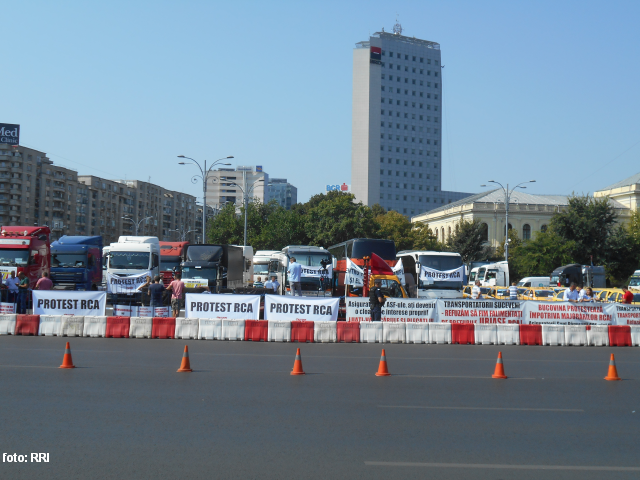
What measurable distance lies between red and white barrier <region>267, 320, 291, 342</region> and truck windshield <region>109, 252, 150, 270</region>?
1590 centimetres

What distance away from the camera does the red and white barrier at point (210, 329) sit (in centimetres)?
1880

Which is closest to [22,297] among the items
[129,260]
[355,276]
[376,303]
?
[129,260]

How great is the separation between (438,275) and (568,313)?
12984mm

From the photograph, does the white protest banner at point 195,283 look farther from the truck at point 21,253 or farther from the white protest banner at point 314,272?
the truck at point 21,253

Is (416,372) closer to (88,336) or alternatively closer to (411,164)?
(88,336)

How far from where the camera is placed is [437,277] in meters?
34.1

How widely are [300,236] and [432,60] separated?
102307 mm

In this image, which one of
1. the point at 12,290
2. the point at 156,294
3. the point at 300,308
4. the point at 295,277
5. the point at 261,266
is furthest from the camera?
the point at 261,266

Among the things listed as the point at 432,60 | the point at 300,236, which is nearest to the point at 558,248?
the point at 300,236

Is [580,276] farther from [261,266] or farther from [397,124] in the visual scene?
[397,124]

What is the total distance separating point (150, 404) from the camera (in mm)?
8609

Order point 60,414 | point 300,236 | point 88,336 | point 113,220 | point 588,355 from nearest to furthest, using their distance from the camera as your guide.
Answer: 1. point 60,414
2. point 588,355
3. point 88,336
4. point 300,236
5. point 113,220

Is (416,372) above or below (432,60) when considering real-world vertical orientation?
below

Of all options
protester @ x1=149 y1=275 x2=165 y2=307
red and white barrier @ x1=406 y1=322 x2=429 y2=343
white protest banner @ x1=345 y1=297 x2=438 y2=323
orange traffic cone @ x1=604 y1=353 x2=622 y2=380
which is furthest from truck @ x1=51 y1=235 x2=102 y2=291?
orange traffic cone @ x1=604 y1=353 x2=622 y2=380
